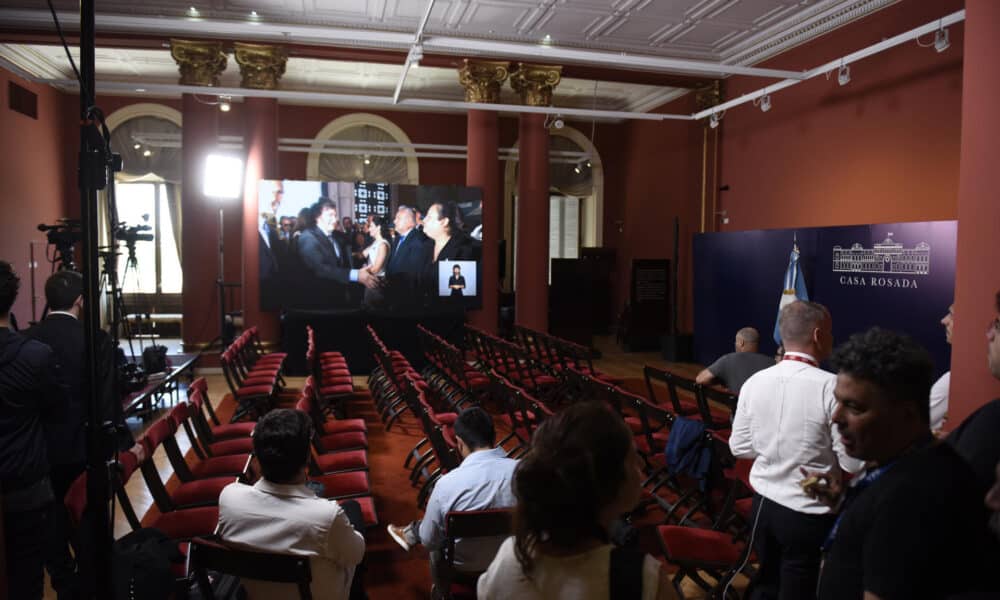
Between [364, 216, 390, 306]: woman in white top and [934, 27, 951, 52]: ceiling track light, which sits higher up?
[934, 27, 951, 52]: ceiling track light

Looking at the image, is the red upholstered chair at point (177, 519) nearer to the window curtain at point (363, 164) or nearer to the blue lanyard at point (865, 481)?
the blue lanyard at point (865, 481)

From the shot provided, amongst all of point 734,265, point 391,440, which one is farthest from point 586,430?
point 734,265

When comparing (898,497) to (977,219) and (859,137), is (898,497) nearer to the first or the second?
(977,219)

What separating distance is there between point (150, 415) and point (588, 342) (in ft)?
24.1

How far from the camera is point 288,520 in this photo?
202cm

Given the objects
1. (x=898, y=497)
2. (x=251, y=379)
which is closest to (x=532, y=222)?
(x=251, y=379)

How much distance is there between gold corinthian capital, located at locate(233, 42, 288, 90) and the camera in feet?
29.7

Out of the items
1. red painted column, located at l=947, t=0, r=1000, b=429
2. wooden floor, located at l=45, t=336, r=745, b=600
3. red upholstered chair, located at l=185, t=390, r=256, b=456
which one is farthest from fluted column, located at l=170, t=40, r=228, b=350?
red painted column, located at l=947, t=0, r=1000, b=429

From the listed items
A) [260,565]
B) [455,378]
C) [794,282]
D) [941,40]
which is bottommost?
[455,378]

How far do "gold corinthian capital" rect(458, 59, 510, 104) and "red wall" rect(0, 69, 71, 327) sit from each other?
22.6 ft

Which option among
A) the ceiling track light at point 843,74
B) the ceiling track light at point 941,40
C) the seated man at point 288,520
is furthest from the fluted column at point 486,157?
the seated man at point 288,520

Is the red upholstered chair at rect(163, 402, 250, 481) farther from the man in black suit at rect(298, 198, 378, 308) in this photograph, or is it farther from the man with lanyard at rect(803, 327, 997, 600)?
the man in black suit at rect(298, 198, 378, 308)

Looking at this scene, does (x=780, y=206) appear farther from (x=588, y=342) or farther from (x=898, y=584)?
(x=898, y=584)

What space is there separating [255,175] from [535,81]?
4.48 metres
